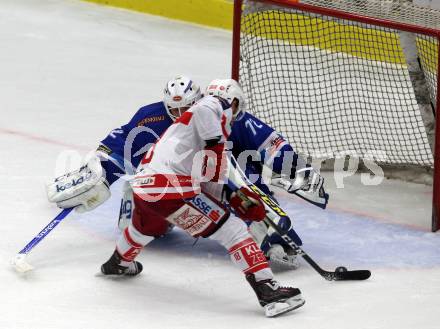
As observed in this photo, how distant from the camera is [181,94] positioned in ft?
14.8

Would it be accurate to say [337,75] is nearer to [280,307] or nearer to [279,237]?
[279,237]

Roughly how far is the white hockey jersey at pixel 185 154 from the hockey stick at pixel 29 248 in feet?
1.90

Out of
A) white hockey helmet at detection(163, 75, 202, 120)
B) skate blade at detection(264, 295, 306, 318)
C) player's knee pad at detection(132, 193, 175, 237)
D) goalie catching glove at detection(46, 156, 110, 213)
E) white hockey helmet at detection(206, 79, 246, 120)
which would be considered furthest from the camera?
goalie catching glove at detection(46, 156, 110, 213)

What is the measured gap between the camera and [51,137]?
249 inches

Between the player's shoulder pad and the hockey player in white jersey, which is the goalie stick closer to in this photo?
the hockey player in white jersey

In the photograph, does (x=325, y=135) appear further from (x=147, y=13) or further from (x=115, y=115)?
(x=147, y=13)

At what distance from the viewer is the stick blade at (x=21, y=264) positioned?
4.31 meters

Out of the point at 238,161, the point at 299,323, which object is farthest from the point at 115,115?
the point at 299,323

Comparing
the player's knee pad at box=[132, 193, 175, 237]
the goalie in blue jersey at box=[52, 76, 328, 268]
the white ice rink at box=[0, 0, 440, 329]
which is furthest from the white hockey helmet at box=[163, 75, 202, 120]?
the white ice rink at box=[0, 0, 440, 329]

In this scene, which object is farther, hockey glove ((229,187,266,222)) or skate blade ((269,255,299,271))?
skate blade ((269,255,299,271))

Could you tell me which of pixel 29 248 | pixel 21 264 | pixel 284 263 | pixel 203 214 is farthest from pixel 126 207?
pixel 203 214

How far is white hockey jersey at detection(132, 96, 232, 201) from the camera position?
13.2 feet

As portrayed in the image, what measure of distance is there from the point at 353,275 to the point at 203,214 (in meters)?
0.77

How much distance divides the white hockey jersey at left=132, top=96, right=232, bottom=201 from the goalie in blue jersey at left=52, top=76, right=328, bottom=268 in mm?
445
